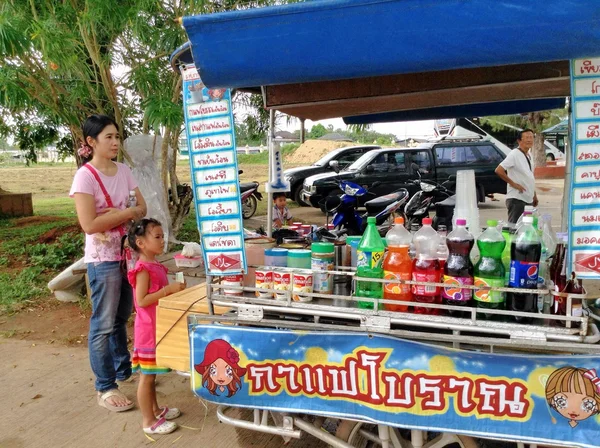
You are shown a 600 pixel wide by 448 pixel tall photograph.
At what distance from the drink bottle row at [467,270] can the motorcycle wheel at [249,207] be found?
9.03 m

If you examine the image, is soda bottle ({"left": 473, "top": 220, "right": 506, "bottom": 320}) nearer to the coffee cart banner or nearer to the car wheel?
the coffee cart banner

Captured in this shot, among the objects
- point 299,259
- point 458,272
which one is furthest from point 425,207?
point 458,272

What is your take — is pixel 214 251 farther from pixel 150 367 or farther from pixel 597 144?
pixel 597 144

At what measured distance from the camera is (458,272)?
215 centimetres

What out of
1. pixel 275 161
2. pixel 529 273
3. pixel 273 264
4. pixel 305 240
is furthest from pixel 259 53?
pixel 275 161

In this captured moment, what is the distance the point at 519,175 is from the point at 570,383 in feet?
12.3

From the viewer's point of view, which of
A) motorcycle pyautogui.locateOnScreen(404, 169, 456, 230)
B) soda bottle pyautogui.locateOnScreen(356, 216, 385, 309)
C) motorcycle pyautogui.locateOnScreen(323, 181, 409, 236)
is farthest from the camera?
motorcycle pyautogui.locateOnScreen(323, 181, 409, 236)

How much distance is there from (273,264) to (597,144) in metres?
1.55

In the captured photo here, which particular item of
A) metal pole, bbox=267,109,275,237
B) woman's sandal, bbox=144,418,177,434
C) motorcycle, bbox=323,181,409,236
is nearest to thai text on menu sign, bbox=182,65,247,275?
woman's sandal, bbox=144,418,177,434

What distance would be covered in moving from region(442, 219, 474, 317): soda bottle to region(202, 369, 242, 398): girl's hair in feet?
3.34

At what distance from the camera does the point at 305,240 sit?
11.6 ft

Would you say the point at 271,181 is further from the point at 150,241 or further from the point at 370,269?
the point at 370,269

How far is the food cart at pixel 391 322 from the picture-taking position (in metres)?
1.73

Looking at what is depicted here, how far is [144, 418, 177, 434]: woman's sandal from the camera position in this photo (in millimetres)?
3037
